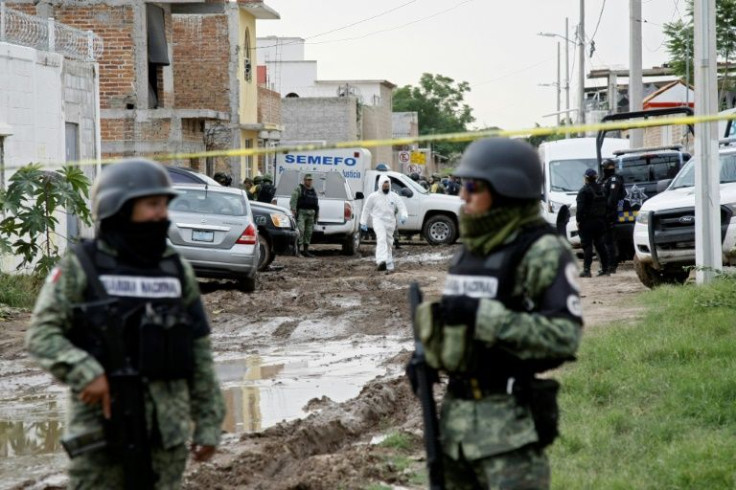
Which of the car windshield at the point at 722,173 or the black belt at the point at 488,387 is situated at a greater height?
the car windshield at the point at 722,173

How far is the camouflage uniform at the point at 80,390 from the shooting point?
14.6 ft

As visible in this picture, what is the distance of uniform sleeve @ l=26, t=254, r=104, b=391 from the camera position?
4422 millimetres

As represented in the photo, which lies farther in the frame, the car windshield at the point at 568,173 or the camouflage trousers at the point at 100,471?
the car windshield at the point at 568,173

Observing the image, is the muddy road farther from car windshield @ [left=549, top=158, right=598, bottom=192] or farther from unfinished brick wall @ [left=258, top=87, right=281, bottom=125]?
unfinished brick wall @ [left=258, top=87, right=281, bottom=125]

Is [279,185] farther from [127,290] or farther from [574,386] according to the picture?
[127,290]

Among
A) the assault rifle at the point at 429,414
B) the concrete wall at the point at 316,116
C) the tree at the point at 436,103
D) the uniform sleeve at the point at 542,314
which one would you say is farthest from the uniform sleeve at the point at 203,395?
the tree at the point at 436,103

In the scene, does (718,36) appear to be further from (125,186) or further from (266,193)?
(125,186)

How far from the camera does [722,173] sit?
57.8 feet

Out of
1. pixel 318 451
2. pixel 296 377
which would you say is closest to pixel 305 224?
pixel 296 377

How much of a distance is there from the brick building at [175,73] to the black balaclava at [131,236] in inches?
1101

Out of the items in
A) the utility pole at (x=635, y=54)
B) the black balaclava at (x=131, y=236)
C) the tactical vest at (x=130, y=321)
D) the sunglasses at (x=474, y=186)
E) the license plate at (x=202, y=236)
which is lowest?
the license plate at (x=202, y=236)

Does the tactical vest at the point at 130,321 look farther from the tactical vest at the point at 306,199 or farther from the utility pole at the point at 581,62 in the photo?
the utility pole at the point at 581,62

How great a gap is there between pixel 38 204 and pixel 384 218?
8270 mm

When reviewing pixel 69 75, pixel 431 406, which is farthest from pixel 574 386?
pixel 69 75
